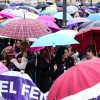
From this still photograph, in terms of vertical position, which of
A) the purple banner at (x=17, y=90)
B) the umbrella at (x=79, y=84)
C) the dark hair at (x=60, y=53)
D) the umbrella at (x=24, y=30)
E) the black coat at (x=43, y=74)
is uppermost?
the umbrella at (x=79, y=84)

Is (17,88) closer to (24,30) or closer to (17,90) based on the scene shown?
(17,90)

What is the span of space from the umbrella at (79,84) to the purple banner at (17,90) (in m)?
0.59

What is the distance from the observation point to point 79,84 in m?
3.89

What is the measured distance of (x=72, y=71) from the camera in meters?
4.11

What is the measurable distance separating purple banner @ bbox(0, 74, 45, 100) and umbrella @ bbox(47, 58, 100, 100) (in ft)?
1.93

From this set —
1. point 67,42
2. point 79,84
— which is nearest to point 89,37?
point 67,42

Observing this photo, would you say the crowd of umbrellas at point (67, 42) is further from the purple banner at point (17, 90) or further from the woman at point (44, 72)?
the purple banner at point (17, 90)

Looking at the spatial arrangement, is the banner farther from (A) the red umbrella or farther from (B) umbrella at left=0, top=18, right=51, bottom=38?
(B) umbrella at left=0, top=18, right=51, bottom=38

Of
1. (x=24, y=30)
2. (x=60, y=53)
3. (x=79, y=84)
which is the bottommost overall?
(x=60, y=53)

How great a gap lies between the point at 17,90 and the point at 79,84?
923mm

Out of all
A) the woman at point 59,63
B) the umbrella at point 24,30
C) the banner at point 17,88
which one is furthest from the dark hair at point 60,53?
the banner at point 17,88

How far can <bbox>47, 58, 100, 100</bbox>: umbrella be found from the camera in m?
3.76

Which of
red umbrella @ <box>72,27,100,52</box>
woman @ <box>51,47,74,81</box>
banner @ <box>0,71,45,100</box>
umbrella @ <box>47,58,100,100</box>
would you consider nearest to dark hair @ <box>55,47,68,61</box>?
woman @ <box>51,47,74,81</box>

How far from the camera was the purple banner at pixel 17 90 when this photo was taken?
452 cm
